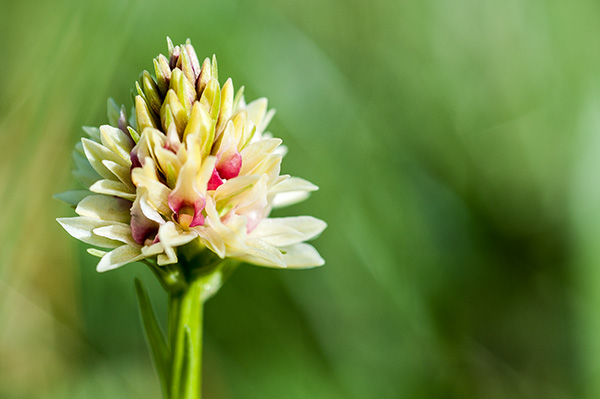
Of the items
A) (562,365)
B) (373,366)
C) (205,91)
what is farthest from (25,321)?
(562,365)

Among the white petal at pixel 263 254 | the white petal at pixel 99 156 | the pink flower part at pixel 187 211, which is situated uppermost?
the white petal at pixel 99 156

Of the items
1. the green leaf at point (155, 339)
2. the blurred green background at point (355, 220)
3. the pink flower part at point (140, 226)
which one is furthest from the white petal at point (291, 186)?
the blurred green background at point (355, 220)

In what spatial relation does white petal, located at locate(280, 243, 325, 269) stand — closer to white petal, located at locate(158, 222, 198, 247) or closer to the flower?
the flower

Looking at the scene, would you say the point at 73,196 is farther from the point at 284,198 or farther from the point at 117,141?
the point at 284,198

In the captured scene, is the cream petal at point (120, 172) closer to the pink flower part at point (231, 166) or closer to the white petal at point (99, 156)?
the white petal at point (99, 156)

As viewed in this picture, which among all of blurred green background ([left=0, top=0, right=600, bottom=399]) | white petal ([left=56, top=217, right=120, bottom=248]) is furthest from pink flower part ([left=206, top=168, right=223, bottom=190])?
blurred green background ([left=0, top=0, right=600, bottom=399])

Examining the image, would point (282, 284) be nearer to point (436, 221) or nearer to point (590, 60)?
point (436, 221)
